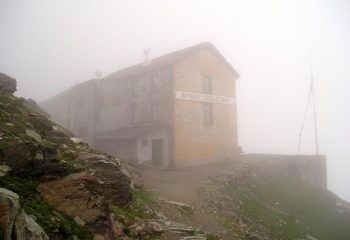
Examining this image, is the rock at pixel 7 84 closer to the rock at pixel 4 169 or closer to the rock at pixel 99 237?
the rock at pixel 4 169

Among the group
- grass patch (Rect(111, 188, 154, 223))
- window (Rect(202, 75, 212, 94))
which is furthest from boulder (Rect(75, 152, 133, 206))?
window (Rect(202, 75, 212, 94))

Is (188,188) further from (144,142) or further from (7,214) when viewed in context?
(7,214)

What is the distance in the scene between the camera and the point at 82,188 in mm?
7793

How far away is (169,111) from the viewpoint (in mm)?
25359

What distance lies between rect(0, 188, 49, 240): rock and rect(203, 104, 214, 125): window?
2267 cm

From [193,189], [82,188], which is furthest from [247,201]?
[82,188]

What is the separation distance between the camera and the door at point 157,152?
2585 cm

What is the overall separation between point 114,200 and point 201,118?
1772 cm

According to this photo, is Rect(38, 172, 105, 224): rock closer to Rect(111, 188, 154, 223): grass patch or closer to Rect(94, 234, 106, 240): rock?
Rect(94, 234, 106, 240): rock

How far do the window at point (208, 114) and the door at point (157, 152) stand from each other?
15.7ft

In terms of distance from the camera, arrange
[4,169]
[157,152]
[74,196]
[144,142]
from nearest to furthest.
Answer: [4,169] < [74,196] < [157,152] < [144,142]

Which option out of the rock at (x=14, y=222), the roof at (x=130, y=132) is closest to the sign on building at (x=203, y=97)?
the roof at (x=130, y=132)

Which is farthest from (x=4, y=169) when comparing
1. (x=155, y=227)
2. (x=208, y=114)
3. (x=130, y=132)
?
(x=208, y=114)

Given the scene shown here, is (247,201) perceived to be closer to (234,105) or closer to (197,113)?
(197,113)
